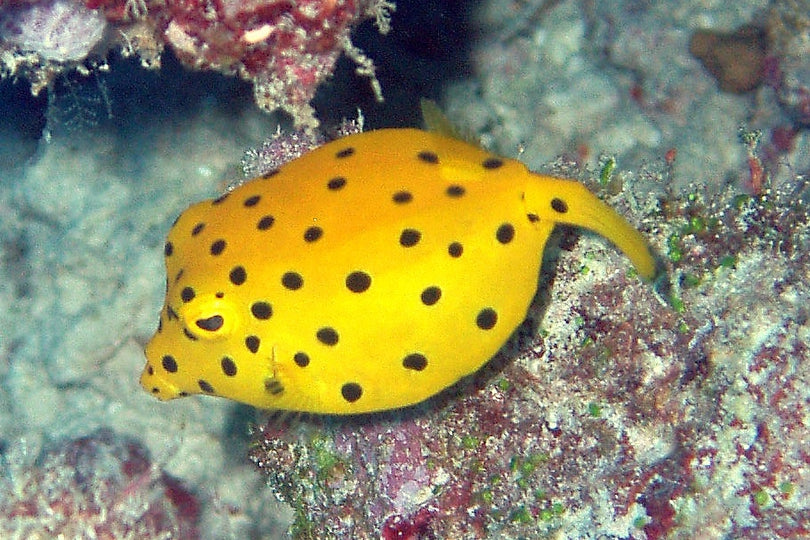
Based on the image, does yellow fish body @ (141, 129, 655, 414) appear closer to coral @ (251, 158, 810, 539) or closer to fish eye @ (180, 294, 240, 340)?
fish eye @ (180, 294, 240, 340)

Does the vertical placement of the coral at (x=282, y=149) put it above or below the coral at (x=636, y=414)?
above

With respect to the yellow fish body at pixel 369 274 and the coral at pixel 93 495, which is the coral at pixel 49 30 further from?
the coral at pixel 93 495

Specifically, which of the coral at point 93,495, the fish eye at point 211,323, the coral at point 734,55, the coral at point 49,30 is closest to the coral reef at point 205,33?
the coral at point 49,30

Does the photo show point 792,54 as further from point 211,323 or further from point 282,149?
point 211,323

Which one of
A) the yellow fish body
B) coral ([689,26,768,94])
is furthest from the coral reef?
coral ([689,26,768,94])

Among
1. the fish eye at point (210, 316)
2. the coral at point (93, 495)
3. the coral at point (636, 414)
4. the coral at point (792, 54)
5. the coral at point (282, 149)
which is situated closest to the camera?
the fish eye at point (210, 316)

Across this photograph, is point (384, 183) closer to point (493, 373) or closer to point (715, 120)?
point (493, 373)

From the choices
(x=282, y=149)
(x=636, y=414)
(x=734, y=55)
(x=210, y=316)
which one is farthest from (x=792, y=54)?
(x=210, y=316)
